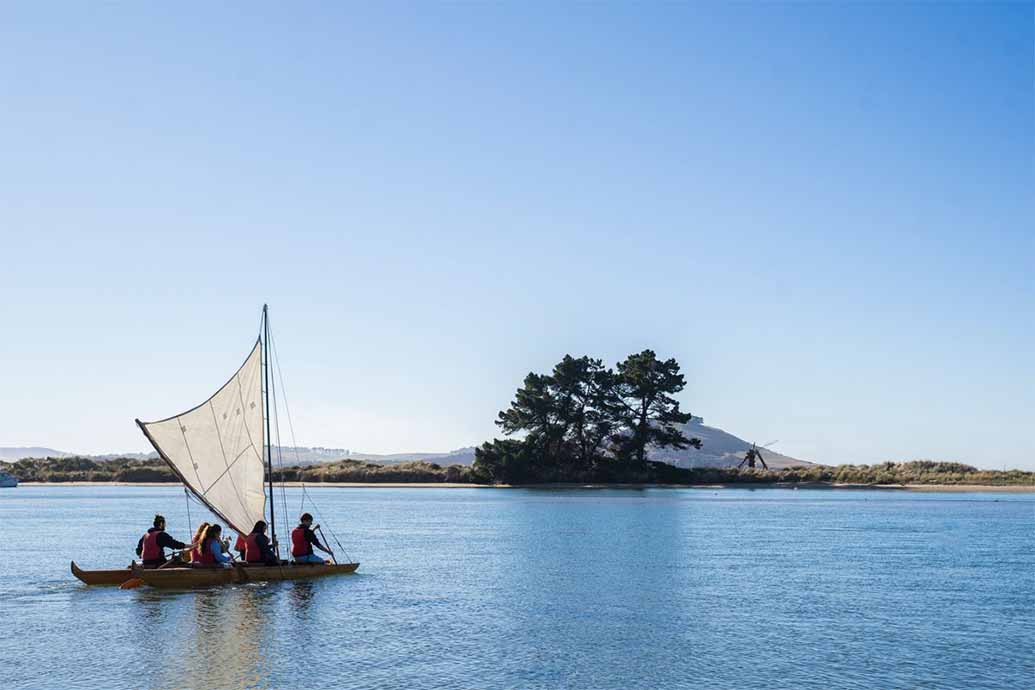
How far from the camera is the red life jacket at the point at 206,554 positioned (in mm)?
42531

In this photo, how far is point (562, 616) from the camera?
3506cm

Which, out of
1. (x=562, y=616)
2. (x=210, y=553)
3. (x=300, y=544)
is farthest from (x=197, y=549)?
(x=562, y=616)

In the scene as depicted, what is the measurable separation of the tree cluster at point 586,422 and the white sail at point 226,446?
304ft

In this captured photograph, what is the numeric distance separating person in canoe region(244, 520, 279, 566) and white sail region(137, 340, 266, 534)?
53.3 inches

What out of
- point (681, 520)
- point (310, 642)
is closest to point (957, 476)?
point (681, 520)

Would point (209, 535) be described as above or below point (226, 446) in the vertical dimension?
below

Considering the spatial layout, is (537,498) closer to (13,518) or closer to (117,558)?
(13,518)

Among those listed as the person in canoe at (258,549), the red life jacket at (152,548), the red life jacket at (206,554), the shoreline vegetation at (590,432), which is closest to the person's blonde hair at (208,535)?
the red life jacket at (206,554)

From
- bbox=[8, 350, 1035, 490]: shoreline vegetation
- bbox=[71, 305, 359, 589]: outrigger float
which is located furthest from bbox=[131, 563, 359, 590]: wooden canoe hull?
bbox=[8, 350, 1035, 490]: shoreline vegetation

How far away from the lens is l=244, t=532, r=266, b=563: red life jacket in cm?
4334

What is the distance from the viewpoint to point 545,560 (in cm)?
5216

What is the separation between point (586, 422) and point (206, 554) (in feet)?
324

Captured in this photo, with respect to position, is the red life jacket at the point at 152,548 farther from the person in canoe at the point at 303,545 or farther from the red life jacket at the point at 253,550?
the person in canoe at the point at 303,545

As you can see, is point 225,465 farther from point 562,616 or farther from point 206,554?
point 562,616
